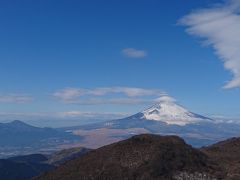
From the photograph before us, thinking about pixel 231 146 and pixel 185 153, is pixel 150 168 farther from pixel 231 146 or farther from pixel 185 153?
pixel 231 146

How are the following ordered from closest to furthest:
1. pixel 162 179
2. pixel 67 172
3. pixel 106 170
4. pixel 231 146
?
pixel 162 179 < pixel 106 170 < pixel 67 172 < pixel 231 146

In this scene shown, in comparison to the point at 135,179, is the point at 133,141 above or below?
above

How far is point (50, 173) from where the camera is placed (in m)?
91.1

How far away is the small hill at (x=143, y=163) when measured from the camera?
77562 millimetres

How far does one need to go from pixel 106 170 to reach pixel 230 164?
26650 mm

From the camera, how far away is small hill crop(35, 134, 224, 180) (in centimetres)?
7756

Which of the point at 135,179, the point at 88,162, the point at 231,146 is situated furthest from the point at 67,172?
the point at 231,146

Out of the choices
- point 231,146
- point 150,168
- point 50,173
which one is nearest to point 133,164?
point 150,168

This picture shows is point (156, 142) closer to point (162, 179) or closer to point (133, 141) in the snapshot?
point (133, 141)

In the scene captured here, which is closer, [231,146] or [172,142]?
[172,142]

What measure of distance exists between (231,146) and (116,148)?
41005 mm

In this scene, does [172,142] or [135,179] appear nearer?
[135,179]

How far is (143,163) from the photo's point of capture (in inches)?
3150

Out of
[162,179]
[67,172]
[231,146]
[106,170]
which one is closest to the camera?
[162,179]
